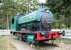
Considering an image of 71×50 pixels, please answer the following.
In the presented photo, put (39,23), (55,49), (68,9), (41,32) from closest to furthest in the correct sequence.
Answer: (68,9) < (55,49) < (41,32) < (39,23)

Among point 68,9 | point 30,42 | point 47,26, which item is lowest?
point 30,42

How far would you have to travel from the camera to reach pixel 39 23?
15586mm

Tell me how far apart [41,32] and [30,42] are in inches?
57.1

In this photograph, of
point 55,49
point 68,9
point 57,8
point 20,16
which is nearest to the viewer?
point 68,9

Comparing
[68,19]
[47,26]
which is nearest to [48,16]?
[47,26]

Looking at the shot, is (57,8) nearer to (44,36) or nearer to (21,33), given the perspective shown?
(44,36)

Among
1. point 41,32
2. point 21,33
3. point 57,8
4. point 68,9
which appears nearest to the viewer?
point 68,9

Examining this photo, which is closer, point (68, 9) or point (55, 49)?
point (68, 9)

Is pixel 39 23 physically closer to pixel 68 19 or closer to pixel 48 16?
pixel 48 16

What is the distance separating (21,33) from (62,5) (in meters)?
12.0

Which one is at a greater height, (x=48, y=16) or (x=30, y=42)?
(x=48, y=16)

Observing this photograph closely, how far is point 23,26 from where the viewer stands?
18828mm

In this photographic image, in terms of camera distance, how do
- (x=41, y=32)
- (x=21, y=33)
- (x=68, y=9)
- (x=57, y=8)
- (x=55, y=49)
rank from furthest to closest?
(x=21, y=33), (x=41, y=32), (x=55, y=49), (x=57, y=8), (x=68, y=9)

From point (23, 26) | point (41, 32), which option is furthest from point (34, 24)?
point (23, 26)
